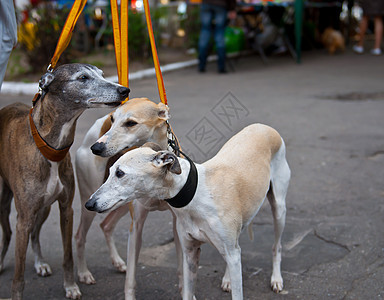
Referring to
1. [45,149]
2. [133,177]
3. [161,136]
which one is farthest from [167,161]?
[45,149]

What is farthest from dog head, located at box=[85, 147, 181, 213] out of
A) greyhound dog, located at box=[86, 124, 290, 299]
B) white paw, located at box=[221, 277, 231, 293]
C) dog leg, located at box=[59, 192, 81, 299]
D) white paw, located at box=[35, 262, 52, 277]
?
white paw, located at box=[35, 262, 52, 277]

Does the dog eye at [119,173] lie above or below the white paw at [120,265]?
above

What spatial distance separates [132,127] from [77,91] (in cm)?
39

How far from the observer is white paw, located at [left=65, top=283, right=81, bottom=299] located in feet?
11.0

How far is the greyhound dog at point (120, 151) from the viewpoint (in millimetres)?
2930

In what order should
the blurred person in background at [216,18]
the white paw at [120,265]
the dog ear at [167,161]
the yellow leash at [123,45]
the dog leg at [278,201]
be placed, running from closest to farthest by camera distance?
1. the dog ear at [167,161]
2. the yellow leash at [123,45]
3. the dog leg at [278,201]
4. the white paw at [120,265]
5. the blurred person in background at [216,18]

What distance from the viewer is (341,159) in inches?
230

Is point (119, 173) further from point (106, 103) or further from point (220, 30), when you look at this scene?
point (220, 30)

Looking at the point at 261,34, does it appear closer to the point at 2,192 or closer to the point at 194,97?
the point at 194,97

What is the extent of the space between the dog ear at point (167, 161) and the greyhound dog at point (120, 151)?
0.43 m

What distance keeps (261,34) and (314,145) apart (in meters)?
7.16

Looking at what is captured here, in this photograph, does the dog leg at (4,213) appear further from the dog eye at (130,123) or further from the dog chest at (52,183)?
the dog eye at (130,123)

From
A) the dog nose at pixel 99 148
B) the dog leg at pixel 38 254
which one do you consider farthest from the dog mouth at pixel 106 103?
the dog leg at pixel 38 254

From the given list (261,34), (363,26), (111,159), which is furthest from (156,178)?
(363,26)
